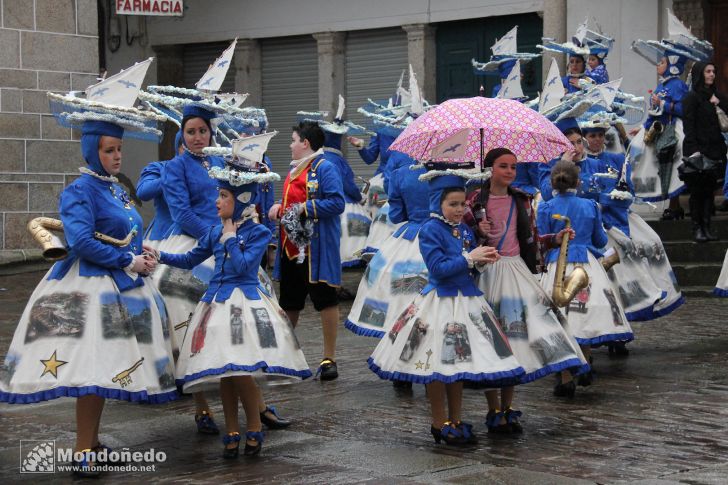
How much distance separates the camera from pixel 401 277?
9602mm

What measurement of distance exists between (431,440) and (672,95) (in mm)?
8529

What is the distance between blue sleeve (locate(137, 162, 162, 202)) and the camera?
8690 millimetres

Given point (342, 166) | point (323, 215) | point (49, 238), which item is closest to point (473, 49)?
point (342, 166)

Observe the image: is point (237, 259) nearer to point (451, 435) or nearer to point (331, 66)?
point (451, 435)

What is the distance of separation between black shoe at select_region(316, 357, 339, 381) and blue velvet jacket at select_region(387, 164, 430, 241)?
3.44ft

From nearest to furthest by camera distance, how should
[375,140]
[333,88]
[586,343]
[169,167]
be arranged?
[169,167]
[586,343]
[375,140]
[333,88]

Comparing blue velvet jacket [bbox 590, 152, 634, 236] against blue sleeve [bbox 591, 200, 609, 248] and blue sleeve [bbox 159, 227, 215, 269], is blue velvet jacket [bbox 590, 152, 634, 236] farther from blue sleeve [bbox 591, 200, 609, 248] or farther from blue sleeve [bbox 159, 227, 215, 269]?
blue sleeve [bbox 159, 227, 215, 269]

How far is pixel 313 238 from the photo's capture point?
985cm

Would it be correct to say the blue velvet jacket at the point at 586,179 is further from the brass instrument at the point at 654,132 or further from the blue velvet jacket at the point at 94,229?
the brass instrument at the point at 654,132

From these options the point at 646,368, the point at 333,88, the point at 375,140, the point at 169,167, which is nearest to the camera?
the point at 169,167

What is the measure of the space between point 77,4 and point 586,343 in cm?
1155

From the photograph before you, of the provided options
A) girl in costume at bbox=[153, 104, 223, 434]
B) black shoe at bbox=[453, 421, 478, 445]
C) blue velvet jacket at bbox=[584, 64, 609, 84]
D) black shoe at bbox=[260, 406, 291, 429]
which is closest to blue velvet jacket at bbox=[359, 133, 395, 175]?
blue velvet jacket at bbox=[584, 64, 609, 84]

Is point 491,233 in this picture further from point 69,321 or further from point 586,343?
point 69,321

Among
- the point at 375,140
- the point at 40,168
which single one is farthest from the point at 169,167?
the point at 40,168
